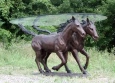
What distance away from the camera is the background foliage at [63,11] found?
18.9 metres

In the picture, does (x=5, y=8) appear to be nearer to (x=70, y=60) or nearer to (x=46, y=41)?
A: (x=70, y=60)

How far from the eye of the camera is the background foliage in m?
18.9

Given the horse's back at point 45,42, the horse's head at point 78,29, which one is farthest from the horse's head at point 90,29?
the horse's back at point 45,42

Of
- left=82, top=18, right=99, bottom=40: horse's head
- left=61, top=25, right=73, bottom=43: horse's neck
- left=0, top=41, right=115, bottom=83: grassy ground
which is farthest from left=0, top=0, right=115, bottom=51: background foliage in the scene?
left=82, top=18, right=99, bottom=40: horse's head

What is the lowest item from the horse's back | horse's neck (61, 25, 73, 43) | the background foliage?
the background foliage

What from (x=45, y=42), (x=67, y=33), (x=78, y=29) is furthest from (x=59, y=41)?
(x=78, y=29)

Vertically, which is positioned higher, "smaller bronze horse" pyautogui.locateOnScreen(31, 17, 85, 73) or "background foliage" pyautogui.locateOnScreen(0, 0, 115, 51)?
"smaller bronze horse" pyautogui.locateOnScreen(31, 17, 85, 73)

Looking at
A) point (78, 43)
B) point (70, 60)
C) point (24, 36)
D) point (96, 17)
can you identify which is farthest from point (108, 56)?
point (24, 36)

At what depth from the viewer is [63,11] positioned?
68.0ft

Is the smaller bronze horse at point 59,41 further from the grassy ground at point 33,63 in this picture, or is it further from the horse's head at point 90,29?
the grassy ground at point 33,63

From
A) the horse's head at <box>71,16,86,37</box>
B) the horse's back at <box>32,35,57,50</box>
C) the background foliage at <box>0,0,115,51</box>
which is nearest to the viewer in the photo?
the horse's head at <box>71,16,86,37</box>

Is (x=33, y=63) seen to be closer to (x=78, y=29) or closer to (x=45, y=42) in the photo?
(x=45, y=42)

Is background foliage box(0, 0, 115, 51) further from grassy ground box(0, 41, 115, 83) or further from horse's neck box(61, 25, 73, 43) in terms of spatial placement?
horse's neck box(61, 25, 73, 43)

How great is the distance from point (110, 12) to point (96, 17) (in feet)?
28.5
